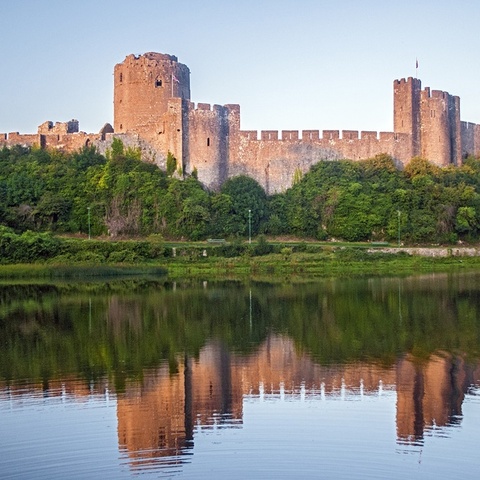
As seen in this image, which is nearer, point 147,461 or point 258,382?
point 147,461

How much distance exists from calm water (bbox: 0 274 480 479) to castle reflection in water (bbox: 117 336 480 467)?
2cm

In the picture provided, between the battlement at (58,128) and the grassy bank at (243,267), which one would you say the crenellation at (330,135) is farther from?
the battlement at (58,128)

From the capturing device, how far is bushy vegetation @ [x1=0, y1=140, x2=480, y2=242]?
32156mm

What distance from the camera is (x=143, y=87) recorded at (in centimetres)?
3447

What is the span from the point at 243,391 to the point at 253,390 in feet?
0.44

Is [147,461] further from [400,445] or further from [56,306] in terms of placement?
[56,306]

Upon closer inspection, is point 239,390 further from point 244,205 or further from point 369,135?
point 369,135

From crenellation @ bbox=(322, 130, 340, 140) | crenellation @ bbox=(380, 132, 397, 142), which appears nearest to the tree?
crenellation @ bbox=(322, 130, 340, 140)

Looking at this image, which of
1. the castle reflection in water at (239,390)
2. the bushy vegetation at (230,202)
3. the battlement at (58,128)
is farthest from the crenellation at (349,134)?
the castle reflection in water at (239,390)

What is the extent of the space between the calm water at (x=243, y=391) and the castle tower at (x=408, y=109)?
54.5 feet

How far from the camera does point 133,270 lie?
2861 centimetres

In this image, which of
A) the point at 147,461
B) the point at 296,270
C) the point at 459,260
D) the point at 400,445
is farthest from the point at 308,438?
the point at 459,260

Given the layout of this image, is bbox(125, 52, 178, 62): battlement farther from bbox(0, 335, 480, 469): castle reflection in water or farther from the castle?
bbox(0, 335, 480, 469): castle reflection in water

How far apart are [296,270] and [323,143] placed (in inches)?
328
